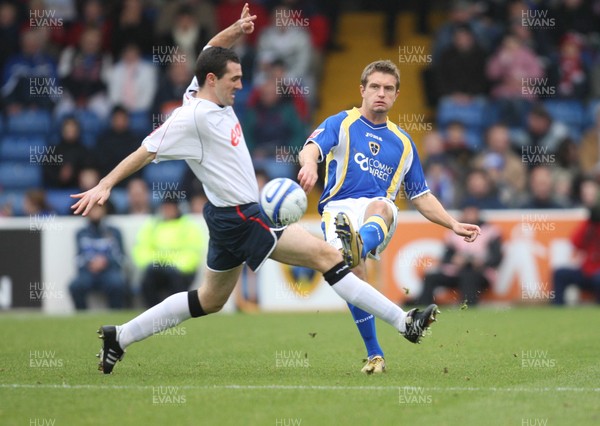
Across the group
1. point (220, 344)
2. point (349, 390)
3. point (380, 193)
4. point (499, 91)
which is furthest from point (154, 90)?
point (349, 390)

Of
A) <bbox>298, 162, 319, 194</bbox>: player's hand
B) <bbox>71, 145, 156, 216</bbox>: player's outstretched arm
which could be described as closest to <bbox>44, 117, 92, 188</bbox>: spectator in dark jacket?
<bbox>71, 145, 156, 216</bbox>: player's outstretched arm

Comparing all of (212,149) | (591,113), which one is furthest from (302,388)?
(591,113)

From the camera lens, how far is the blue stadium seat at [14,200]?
1831 cm

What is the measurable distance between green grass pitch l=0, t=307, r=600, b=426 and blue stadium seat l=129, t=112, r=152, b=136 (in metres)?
6.80

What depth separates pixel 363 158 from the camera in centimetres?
883

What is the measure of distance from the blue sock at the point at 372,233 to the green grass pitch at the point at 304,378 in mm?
940

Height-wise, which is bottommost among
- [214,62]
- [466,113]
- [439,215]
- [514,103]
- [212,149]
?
[439,215]

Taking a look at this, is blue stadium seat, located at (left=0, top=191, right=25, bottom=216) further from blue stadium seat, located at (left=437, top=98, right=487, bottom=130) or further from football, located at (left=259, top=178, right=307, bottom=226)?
football, located at (left=259, top=178, right=307, bottom=226)

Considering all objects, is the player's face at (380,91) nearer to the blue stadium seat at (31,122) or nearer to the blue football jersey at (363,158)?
the blue football jersey at (363,158)

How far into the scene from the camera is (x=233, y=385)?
7863 millimetres

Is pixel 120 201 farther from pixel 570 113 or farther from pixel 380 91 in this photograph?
pixel 380 91

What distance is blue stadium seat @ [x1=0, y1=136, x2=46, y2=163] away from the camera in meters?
19.3

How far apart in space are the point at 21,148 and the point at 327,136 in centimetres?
1183

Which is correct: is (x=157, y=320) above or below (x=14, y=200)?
below
